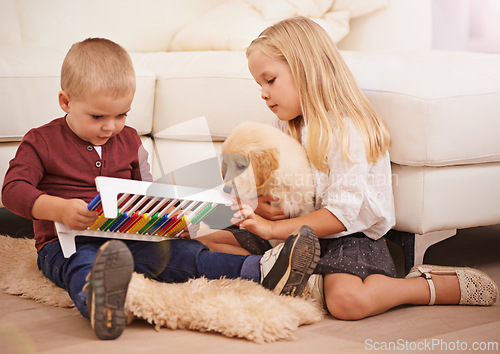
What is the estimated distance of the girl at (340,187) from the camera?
1188 mm

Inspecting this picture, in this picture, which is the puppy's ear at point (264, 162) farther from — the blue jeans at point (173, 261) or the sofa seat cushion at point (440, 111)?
the sofa seat cushion at point (440, 111)

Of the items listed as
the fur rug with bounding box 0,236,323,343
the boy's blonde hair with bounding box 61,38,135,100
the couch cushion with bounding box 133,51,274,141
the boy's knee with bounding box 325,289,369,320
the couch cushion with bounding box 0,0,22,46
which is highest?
the couch cushion with bounding box 0,0,22,46

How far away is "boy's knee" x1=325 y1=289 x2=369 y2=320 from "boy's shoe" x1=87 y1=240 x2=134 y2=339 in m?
0.42

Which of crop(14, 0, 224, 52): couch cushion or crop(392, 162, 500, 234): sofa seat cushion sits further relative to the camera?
crop(14, 0, 224, 52): couch cushion

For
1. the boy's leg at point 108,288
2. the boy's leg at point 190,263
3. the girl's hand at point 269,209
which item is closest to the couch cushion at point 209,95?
the girl's hand at point 269,209

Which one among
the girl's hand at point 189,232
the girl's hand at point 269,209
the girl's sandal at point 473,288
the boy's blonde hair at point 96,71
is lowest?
the girl's sandal at point 473,288

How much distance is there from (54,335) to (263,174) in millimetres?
522

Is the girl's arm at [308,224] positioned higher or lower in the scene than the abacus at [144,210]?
lower

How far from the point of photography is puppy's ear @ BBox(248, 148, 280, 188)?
48.7 inches

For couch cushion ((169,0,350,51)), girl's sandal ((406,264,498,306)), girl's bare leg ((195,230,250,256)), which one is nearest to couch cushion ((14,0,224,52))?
couch cushion ((169,0,350,51))

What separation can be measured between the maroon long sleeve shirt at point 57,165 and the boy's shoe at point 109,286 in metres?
0.34

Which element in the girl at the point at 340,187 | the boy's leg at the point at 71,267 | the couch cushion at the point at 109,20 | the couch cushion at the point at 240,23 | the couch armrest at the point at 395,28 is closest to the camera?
the boy's leg at the point at 71,267

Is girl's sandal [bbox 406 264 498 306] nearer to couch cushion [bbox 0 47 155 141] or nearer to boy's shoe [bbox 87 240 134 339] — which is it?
boy's shoe [bbox 87 240 134 339]

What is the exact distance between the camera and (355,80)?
Answer: 54.6 inches
